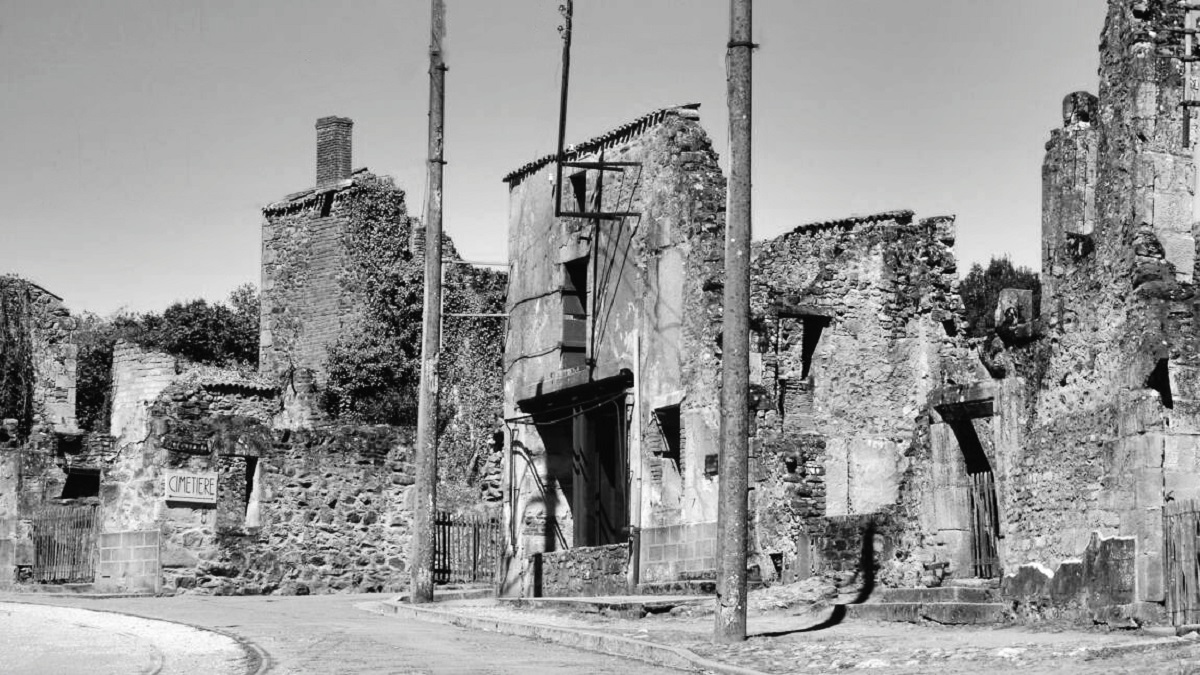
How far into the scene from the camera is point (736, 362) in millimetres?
18375

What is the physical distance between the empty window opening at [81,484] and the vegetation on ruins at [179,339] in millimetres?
19117

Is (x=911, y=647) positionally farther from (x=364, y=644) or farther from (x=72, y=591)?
(x=72, y=591)

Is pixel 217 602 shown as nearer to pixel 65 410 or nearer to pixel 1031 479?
pixel 1031 479

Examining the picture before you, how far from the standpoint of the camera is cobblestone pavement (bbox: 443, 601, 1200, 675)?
567 inches

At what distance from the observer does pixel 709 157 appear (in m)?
28.8

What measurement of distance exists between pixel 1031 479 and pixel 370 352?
31033 millimetres

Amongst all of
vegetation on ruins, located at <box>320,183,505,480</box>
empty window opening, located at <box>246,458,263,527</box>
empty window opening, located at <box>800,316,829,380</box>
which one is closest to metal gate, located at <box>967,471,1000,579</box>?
empty window opening, located at <box>800,316,829,380</box>

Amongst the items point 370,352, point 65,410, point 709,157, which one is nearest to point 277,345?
point 370,352

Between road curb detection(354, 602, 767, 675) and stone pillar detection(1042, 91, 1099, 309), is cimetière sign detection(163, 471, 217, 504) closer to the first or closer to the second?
road curb detection(354, 602, 767, 675)

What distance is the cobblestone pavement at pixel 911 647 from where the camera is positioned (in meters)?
14.4

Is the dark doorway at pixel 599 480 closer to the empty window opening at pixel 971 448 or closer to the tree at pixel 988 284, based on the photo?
the empty window opening at pixel 971 448

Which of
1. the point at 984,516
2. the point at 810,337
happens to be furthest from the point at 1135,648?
the point at 810,337

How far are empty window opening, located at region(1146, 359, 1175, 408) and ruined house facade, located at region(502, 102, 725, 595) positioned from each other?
10.4 metres

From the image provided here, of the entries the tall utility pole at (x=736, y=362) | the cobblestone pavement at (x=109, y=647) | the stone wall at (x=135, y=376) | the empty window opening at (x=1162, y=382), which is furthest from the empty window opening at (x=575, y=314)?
the stone wall at (x=135, y=376)
